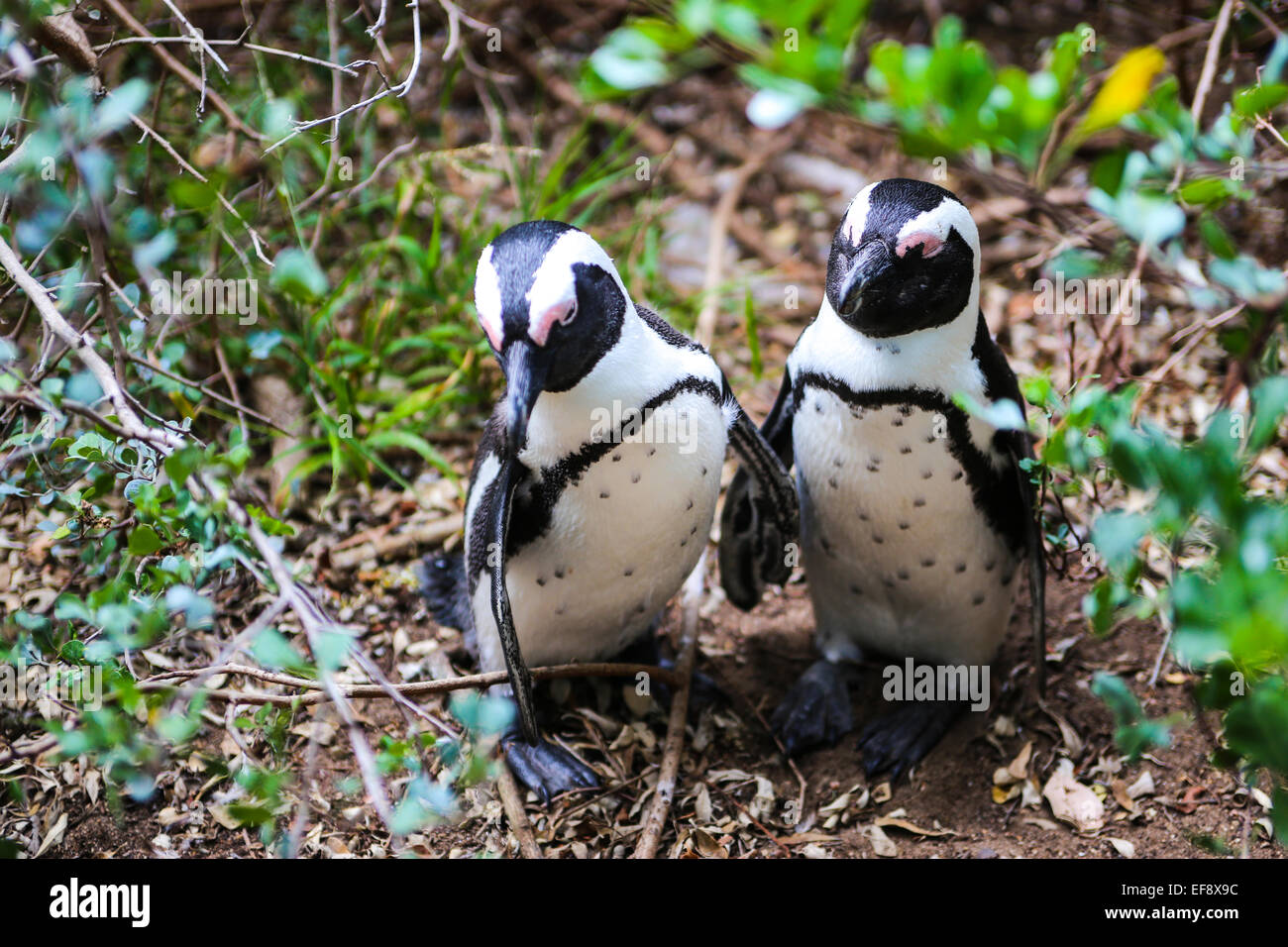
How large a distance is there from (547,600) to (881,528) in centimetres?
61

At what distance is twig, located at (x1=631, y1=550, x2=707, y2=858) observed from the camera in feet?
6.39

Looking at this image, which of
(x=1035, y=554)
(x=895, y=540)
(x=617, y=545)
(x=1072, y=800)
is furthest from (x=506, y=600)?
(x=1072, y=800)

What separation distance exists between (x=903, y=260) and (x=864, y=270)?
0.07m

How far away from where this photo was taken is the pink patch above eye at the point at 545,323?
61.7 inches

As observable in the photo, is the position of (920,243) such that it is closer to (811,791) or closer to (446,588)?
(811,791)

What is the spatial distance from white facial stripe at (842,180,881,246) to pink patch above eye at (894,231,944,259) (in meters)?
0.07

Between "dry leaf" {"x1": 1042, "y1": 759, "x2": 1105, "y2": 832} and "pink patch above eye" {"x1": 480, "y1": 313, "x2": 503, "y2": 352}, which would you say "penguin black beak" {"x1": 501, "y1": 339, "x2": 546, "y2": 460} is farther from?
"dry leaf" {"x1": 1042, "y1": 759, "x2": 1105, "y2": 832}

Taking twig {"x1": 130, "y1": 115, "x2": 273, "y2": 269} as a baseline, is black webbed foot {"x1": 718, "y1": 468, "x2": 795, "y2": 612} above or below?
below

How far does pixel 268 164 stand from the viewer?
8.97ft

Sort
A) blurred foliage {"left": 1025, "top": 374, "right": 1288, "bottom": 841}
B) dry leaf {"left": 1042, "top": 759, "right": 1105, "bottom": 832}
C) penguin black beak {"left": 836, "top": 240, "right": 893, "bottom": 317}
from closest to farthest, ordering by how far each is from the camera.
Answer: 1. blurred foliage {"left": 1025, "top": 374, "right": 1288, "bottom": 841}
2. penguin black beak {"left": 836, "top": 240, "right": 893, "bottom": 317}
3. dry leaf {"left": 1042, "top": 759, "right": 1105, "bottom": 832}

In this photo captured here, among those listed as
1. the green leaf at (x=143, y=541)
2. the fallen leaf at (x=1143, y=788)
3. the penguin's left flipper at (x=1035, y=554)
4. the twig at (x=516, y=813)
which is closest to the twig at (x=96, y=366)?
the green leaf at (x=143, y=541)

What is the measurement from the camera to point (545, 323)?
5.16 feet

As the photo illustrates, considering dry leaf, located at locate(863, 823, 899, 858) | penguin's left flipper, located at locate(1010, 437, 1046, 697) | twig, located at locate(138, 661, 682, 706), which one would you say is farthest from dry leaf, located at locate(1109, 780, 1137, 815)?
twig, located at locate(138, 661, 682, 706)
